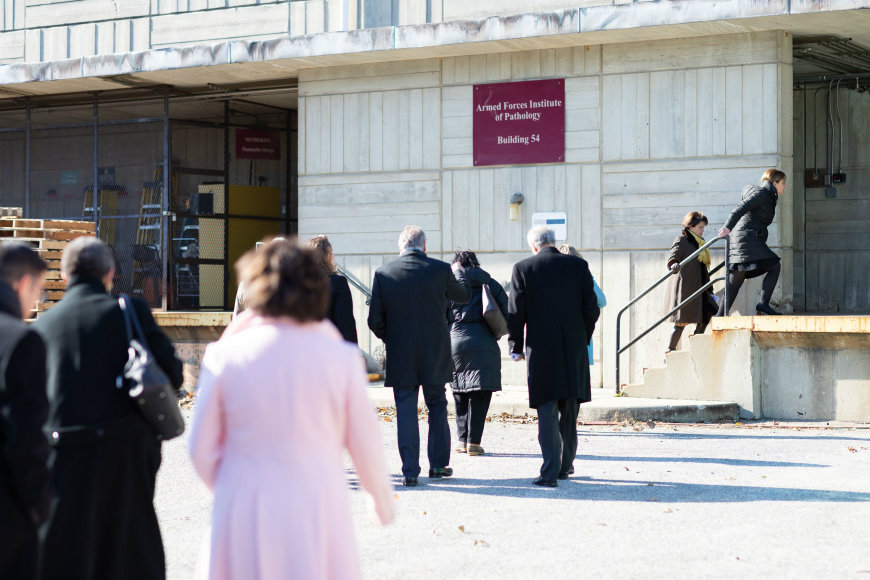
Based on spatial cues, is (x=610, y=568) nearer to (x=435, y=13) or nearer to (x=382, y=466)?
(x=382, y=466)

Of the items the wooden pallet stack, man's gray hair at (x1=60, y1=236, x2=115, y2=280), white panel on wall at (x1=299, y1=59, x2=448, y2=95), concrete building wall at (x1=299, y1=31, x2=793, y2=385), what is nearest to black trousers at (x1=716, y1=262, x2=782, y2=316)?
concrete building wall at (x1=299, y1=31, x2=793, y2=385)

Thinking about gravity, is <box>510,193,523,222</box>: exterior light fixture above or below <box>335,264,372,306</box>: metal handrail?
above

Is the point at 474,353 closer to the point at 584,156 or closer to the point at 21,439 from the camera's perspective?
the point at 584,156

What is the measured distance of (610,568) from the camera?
6285 millimetres

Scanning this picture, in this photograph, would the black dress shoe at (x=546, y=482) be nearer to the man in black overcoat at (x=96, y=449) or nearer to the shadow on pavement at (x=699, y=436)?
the shadow on pavement at (x=699, y=436)

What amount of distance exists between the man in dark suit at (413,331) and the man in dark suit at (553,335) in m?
0.55

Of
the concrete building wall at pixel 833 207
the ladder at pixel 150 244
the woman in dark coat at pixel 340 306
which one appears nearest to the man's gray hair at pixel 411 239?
the woman in dark coat at pixel 340 306

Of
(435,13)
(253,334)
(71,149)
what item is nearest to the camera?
(253,334)

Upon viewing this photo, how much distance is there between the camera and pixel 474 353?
1041 cm

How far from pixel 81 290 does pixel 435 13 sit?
12.8m

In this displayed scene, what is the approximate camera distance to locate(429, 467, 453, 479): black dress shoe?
9.35 meters

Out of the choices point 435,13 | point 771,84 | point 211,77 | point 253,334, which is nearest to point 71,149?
point 211,77

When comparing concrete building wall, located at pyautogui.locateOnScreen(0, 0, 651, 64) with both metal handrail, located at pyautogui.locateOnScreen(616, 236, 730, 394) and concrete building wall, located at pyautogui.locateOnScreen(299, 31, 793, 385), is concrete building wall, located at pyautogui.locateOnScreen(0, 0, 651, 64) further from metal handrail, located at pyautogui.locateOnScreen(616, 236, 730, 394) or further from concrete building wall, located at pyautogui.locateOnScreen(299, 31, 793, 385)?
metal handrail, located at pyautogui.locateOnScreen(616, 236, 730, 394)

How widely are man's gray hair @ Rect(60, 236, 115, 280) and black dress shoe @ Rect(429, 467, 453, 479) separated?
474cm
